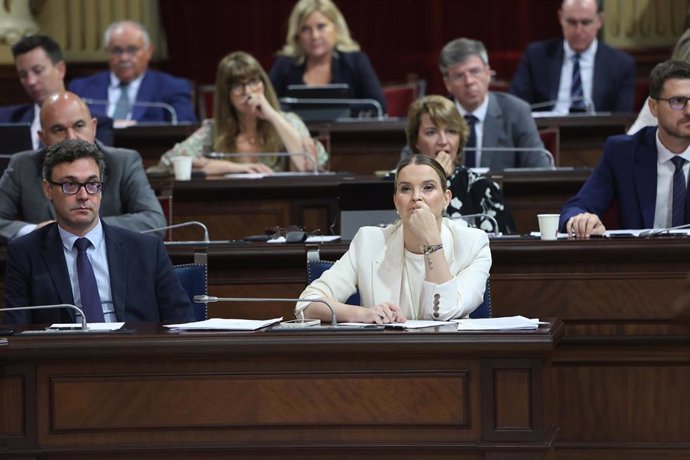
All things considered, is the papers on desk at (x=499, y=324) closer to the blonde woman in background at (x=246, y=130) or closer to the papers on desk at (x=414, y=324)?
the papers on desk at (x=414, y=324)

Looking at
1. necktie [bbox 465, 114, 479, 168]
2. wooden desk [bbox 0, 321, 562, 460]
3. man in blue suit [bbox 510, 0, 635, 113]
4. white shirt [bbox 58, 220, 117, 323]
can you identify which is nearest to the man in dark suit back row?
white shirt [bbox 58, 220, 117, 323]

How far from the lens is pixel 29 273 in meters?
4.27

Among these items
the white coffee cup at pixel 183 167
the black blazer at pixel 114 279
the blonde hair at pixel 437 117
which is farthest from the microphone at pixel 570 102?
the black blazer at pixel 114 279

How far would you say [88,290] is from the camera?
4.23 meters

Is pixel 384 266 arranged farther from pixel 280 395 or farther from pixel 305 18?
pixel 305 18

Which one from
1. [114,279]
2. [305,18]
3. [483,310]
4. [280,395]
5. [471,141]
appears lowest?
[280,395]

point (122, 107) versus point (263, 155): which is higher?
point (122, 107)

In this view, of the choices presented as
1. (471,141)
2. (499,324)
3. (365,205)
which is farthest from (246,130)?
(499,324)

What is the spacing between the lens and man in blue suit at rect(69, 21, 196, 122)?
27.3ft

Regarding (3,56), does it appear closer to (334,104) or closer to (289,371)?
(334,104)

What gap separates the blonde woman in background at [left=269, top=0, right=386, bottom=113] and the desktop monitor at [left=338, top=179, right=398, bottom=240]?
2.99 m

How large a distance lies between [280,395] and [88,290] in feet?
3.11

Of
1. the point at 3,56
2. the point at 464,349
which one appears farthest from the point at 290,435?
the point at 3,56

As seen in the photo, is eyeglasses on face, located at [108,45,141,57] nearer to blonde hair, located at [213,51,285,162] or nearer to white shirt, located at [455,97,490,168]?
blonde hair, located at [213,51,285,162]
